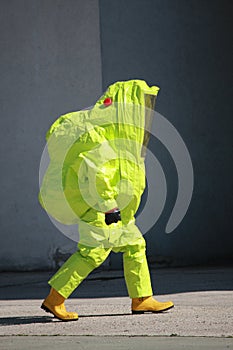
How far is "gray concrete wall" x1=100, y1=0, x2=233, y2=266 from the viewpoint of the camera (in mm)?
13922

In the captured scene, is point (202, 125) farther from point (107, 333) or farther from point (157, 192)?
point (107, 333)

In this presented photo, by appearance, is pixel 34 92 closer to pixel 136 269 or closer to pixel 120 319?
pixel 136 269

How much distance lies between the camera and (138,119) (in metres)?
7.76

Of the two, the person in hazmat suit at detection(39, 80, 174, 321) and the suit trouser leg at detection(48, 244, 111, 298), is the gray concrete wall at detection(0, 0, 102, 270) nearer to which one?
the person in hazmat suit at detection(39, 80, 174, 321)

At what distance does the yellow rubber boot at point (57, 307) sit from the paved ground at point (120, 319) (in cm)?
7

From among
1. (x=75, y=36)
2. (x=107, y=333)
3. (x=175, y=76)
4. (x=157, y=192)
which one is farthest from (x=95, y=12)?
(x=107, y=333)

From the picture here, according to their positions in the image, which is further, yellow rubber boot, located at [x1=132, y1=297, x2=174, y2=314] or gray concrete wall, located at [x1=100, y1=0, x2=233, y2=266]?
gray concrete wall, located at [x1=100, y1=0, x2=233, y2=266]

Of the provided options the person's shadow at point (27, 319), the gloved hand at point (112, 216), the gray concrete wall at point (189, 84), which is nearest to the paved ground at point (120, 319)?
the person's shadow at point (27, 319)

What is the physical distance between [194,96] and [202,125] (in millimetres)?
450

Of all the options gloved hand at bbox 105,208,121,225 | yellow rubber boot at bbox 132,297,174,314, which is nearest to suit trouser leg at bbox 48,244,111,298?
gloved hand at bbox 105,208,121,225

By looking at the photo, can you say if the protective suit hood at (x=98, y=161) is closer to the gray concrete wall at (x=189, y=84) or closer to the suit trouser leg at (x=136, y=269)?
the suit trouser leg at (x=136, y=269)

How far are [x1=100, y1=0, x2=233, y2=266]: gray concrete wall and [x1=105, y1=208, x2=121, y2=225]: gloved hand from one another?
597 cm

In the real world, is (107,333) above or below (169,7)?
below

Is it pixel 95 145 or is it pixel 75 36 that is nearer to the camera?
pixel 95 145
